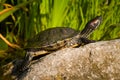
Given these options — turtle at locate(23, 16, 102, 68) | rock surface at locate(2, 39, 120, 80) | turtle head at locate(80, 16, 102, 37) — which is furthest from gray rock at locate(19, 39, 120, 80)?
turtle head at locate(80, 16, 102, 37)

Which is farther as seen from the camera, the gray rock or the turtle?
the turtle

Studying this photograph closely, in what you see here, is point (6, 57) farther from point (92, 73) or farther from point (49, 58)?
point (92, 73)

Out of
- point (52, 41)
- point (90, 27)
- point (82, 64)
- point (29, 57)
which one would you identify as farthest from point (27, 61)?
point (90, 27)

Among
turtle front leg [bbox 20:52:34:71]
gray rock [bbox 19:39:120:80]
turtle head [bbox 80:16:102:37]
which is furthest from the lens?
turtle head [bbox 80:16:102:37]

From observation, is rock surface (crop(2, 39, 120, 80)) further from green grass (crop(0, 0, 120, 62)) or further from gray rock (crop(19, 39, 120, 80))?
green grass (crop(0, 0, 120, 62))

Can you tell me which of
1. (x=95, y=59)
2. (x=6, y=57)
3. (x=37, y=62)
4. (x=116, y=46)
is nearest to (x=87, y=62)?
(x=95, y=59)

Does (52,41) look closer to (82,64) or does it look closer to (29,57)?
(29,57)
